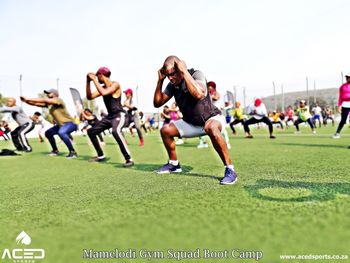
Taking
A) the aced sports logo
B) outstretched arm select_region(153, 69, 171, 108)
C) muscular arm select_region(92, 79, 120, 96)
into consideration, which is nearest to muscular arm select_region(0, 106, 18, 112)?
muscular arm select_region(92, 79, 120, 96)

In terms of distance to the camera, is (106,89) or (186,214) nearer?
(186,214)

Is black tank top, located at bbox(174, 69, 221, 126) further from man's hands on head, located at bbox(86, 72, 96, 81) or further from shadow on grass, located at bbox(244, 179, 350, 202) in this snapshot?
man's hands on head, located at bbox(86, 72, 96, 81)

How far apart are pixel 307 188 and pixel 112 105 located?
168 inches

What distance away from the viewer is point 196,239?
6.64ft

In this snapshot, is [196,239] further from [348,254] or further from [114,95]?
[114,95]

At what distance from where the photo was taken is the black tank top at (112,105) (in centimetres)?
643

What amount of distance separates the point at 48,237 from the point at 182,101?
2.80m

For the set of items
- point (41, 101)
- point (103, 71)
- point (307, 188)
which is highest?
point (103, 71)

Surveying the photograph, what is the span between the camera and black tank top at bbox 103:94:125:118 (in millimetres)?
6429

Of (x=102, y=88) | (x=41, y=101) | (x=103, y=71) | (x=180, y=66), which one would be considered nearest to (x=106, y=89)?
(x=102, y=88)

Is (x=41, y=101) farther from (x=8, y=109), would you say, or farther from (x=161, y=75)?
(x=161, y=75)

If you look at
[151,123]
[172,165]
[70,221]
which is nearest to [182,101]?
[172,165]

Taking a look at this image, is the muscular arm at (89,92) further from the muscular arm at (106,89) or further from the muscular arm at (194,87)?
the muscular arm at (194,87)

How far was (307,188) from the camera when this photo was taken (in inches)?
131
